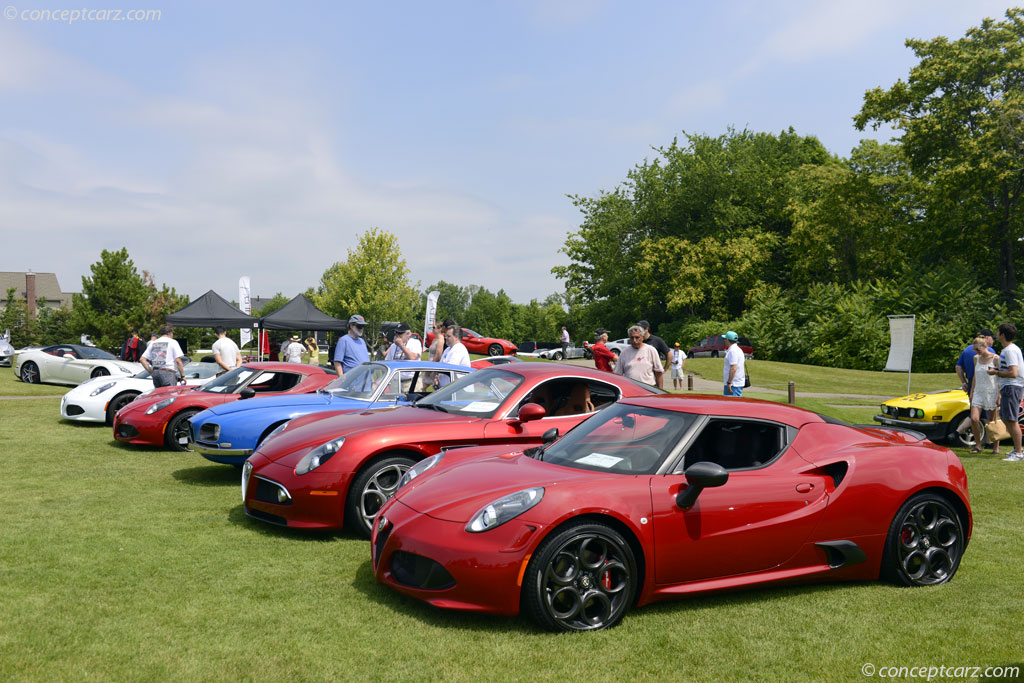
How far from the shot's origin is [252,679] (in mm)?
3627

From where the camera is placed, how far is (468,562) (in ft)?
14.0

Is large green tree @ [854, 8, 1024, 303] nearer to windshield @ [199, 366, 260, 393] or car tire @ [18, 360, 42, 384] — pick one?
windshield @ [199, 366, 260, 393]

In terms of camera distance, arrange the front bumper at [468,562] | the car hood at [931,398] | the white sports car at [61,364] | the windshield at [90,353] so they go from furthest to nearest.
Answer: the windshield at [90,353]
the white sports car at [61,364]
the car hood at [931,398]
the front bumper at [468,562]

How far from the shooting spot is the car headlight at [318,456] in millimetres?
6219

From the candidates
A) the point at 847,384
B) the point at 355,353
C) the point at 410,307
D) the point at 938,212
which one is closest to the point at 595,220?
the point at 410,307

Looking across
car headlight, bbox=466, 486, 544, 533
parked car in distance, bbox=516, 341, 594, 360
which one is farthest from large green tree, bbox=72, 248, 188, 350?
car headlight, bbox=466, 486, 544, 533

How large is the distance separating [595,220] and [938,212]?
22713 mm

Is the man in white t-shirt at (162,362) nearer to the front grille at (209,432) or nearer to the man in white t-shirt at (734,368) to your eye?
the front grille at (209,432)

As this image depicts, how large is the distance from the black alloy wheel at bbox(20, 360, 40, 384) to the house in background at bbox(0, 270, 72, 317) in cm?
8043

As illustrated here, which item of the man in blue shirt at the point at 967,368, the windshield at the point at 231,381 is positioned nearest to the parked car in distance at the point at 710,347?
the man in blue shirt at the point at 967,368

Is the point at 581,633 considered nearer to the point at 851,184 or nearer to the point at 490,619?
the point at 490,619

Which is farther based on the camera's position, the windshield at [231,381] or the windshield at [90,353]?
the windshield at [90,353]

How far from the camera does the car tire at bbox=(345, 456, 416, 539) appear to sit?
20.5ft

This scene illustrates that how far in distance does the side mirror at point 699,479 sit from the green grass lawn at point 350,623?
679mm
